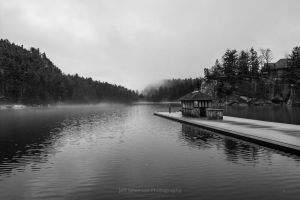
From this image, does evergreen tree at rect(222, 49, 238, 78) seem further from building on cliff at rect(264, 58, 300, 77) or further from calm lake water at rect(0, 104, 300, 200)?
calm lake water at rect(0, 104, 300, 200)

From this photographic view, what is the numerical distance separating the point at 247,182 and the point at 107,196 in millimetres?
6425

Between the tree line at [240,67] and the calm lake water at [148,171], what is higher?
the tree line at [240,67]

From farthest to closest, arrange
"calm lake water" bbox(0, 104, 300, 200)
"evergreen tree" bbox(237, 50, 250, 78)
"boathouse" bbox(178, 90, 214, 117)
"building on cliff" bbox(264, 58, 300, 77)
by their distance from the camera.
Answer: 1. "evergreen tree" bbox(237, 50, 250, 78)
2. "building on cliff" bbox(264, 58, 300, 77)
3. "boathouse" bbox(178, 90, 214, 117)
4. "calm lake water" bbox(0, 104, 300, 200)

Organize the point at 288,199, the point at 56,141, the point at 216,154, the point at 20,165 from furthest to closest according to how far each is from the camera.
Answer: the point at 56,141
the point at 216,154
the point at 20,165
the point at 288,199

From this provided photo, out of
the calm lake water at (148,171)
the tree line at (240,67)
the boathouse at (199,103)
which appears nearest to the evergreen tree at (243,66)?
the tree line at (240,67)

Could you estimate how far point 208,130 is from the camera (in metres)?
33.5

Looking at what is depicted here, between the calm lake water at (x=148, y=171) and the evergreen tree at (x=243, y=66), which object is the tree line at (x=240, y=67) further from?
the calm lake water at (x=148, y=171)

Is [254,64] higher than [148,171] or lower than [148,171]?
higher

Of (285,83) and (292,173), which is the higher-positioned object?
(285,83)

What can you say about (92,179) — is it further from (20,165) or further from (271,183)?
(271,183)

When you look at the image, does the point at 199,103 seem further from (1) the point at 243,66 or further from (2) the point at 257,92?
(1) the point at 243,66

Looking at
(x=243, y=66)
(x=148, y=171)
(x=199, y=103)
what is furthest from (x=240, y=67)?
(x=148, y=171)

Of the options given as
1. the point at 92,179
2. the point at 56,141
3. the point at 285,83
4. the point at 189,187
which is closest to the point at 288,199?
the point at 189,187

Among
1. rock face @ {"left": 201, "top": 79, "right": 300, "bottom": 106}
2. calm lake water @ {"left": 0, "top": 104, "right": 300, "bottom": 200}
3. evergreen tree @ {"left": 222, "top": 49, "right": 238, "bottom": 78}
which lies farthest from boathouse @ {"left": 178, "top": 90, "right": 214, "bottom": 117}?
evergreen tree @ {"left": 222, "top": 49, "right": 238, "bottom": 78}
